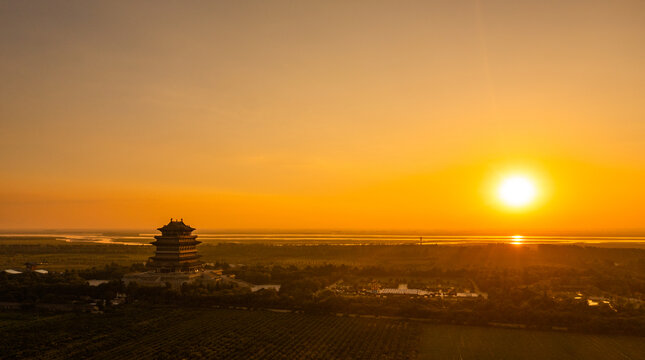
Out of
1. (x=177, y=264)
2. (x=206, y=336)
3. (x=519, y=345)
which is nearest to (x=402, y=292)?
(x=519, y=345)

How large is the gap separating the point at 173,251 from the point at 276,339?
85.4 ft

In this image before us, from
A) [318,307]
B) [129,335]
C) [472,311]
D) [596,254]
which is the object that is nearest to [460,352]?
[472,311]

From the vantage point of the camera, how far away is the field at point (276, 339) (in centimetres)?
2525

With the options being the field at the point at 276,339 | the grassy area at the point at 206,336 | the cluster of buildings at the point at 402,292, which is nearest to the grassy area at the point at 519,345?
the field at the point at 276,339

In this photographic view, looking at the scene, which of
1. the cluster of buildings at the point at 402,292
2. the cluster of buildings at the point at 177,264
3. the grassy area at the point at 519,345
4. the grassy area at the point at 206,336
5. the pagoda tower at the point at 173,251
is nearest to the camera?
the grassy area at the point at 206,336

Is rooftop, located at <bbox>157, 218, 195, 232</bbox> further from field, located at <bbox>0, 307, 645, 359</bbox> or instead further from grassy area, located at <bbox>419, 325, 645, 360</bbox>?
grassy area, located at <bbox>419, 325, 645, 360</bbox>

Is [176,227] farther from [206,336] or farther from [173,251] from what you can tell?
[206,336]

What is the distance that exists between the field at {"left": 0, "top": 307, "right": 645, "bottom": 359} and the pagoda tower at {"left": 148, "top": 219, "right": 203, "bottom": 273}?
15766mm

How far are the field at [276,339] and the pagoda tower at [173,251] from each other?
1577 cm

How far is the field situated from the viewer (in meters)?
25.2

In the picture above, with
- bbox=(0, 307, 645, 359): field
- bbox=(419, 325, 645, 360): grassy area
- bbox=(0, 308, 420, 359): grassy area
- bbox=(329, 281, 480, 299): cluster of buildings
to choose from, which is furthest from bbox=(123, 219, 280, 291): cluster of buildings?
bbox=(419, 325, 645, 360): grassy area

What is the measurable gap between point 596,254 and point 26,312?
270ft

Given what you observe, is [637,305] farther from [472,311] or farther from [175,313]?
[175,313]

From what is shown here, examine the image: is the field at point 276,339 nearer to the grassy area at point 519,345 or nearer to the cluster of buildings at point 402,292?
the grassy area at point 519,345
